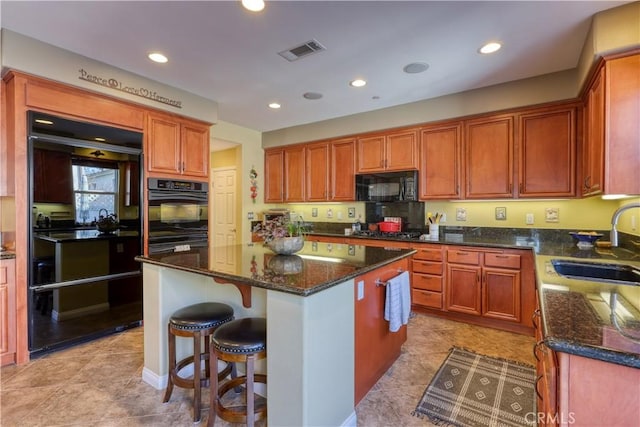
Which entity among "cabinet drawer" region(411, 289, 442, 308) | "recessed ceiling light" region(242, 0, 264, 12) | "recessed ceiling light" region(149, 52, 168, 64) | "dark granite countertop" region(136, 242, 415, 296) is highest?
"recessed ceiling light" region(149, 52, 168, 64)

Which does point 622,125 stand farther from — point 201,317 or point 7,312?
point 7,312

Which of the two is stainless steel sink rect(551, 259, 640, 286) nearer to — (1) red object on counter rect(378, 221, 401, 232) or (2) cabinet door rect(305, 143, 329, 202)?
(1) red object on counter rect(378, 221, 401, 232)

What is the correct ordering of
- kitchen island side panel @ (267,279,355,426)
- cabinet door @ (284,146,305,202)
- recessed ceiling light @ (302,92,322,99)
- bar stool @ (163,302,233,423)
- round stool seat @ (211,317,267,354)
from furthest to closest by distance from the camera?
cabinet door @ (284,146,305,202) → recessed ceiling light @ (302,92,322,99) → bar stool @ (163,302,233,423) → round stool seat @ (211,317,267,354) → kitchen island side panel @ (267,279,355,426)

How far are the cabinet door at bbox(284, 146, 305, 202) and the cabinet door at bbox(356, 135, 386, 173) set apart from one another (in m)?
1.10

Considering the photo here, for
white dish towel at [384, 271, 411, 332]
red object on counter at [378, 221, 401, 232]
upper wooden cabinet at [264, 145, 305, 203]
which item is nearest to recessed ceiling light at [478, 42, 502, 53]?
white dish towel at [384, 271, 411, 332]

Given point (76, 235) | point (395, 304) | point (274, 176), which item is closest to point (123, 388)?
point (76, 235)

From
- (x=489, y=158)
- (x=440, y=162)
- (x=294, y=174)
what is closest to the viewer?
(x=489, y=158)

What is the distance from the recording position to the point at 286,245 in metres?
2.13

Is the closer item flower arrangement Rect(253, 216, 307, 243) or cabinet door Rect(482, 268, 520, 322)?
flower arrangement Rect(253, 216, 307, 243)

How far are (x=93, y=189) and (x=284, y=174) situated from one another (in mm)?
2949

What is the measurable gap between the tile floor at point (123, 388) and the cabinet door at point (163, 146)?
187cm

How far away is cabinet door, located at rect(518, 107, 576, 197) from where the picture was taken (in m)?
→ 3.08

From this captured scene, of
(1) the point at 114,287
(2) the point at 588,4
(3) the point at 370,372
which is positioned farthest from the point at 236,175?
(2) the point at 588,4

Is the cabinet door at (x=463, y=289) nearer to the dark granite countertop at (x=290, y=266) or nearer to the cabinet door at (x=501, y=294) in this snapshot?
the cabinet door at (x=501, y=294)
